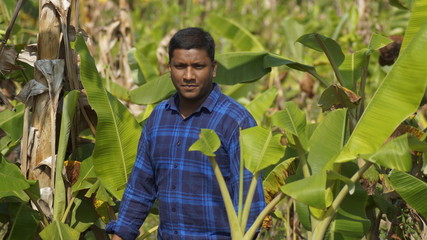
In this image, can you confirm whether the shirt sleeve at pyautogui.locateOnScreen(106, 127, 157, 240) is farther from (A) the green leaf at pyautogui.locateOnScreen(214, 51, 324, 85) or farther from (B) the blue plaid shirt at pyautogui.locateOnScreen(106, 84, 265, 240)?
(A) the green leaf at pyautogui.locateOnScreen(214, 51, 324, 85)

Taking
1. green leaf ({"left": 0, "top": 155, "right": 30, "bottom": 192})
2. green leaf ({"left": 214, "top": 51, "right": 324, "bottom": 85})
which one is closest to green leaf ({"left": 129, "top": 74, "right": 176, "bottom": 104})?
green leaf ({"left": 214, "top": 51, "right": 324, "bottom": 85})

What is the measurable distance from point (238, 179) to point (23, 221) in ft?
3.81

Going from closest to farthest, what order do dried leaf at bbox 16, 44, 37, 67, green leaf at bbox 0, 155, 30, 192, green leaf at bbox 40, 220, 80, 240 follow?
green leaf at bbox 0, 155, 30, 192
green leaf at bbox 40, 220, 80, 240
dried leaf at bbox 16, 44, 37, 67

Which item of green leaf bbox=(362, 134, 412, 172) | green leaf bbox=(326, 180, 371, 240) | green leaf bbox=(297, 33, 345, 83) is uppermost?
green leaf bbox=(297, 33, 345, 83)

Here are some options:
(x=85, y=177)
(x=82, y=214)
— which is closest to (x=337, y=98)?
(x=85, y=177)

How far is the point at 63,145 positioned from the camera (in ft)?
11.3

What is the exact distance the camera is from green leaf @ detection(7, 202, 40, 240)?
338 cm

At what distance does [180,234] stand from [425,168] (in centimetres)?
123

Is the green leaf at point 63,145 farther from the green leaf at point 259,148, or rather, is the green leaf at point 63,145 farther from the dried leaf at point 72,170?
the green leaf at point 259,148

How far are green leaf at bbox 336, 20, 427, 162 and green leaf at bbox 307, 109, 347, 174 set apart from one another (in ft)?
0.79

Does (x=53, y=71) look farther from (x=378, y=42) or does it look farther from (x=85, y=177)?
(x=378, y=42)

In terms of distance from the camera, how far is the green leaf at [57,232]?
130 inches

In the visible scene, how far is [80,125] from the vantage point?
376cm

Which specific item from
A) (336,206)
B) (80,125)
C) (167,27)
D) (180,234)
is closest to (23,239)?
(80,125)
